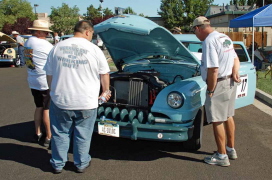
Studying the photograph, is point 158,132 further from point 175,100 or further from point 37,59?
point 37,59

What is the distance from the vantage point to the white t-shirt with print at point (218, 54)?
11.1 feet

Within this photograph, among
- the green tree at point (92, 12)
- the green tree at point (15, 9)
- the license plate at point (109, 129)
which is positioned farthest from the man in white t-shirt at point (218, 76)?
the green tree at point (15, 9)

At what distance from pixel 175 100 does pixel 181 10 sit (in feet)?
139

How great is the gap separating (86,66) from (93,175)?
126cm

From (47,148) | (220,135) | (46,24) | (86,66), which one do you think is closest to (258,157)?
(220,135)

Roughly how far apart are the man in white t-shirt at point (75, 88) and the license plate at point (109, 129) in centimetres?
36

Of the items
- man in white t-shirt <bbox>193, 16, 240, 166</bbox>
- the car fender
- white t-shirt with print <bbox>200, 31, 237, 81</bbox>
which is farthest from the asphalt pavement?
white t-shirt with print <bbox>200, 31, 237, 81</bbox>

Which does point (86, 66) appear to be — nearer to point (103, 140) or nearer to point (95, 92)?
point (95, 92)

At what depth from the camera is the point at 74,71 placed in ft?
10.5

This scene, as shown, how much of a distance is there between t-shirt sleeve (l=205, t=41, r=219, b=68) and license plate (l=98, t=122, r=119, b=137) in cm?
136

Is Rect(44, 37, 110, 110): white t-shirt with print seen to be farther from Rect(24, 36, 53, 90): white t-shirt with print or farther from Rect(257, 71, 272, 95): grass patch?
Rect(257, 71, 272, 95): grass patch

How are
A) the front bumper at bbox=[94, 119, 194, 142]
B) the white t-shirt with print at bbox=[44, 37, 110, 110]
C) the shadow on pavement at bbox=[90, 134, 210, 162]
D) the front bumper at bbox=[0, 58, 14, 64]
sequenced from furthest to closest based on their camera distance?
the front bumper at bbox=[0, 58, 14, 64]
the shadow on pavement at bbox=[90, 134, 210, 162]
the front bumper at bbox=[94, 119, 194, 142]
the white t-shirt with print at bbox=[44, 37, 110, 110]

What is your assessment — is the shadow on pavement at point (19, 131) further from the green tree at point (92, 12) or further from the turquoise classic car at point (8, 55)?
the green tree at point (92, 12)

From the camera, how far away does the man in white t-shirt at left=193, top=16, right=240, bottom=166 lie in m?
3.41
